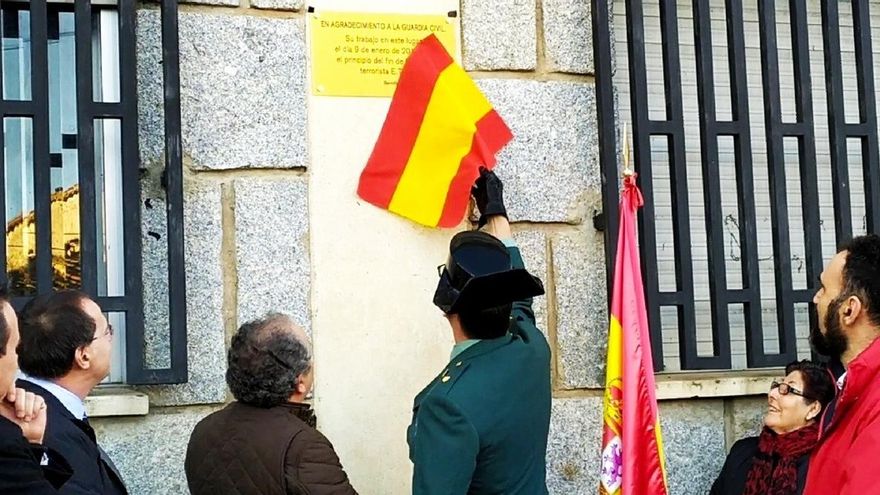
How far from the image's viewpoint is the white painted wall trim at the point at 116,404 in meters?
4.13

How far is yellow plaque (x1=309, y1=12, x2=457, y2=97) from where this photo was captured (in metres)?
4.58

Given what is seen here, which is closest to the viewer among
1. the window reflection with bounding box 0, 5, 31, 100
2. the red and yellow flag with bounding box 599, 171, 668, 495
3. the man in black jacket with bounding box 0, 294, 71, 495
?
the man in black jacket with bounding box 0, 294, 71, 495

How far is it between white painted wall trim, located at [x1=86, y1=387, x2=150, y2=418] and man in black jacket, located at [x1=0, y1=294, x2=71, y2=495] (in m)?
1.07

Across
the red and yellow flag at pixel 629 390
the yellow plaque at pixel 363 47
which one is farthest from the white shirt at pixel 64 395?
the red and yellow flag at pixel 629 390

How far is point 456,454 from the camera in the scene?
3.50 m

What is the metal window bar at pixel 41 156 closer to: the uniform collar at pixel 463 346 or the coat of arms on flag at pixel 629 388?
the uniform collar at pixel 463 346

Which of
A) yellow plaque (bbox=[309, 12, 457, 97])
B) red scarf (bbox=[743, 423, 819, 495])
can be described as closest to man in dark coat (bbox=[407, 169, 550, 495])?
yellow plaque (bbox=[309, 12, 457, 97])

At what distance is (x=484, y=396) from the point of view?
3.59 m

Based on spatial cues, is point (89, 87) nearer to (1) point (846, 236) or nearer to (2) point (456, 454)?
(2) point (456, 454)

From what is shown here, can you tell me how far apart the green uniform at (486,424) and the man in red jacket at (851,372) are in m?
0.79

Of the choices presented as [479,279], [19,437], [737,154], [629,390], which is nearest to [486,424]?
[479,279]

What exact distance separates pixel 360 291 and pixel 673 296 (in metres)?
1.22

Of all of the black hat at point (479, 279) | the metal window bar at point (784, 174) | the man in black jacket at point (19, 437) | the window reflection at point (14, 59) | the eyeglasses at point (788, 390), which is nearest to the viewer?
the man in black jacket at point (19, 437)

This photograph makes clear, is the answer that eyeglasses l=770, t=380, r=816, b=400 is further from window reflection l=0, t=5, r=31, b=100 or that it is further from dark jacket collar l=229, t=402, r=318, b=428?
window reflection l=0, t=5, r=31, b=100
